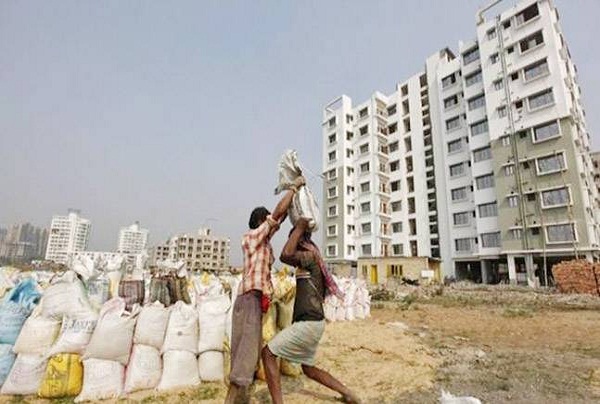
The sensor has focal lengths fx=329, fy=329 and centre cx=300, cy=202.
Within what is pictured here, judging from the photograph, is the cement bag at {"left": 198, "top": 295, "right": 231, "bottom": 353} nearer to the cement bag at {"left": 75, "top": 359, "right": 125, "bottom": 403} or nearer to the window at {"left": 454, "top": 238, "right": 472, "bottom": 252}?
the cement bag at {"left": 75, "top": 359, "right": 125, "bottom": 403}

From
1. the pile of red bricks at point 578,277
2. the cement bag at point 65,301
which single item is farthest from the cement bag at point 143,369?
the pile of red bricks at point 578,277

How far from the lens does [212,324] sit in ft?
11.1

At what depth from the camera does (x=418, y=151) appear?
119 feet

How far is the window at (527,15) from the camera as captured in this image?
Result: 88.2 feet

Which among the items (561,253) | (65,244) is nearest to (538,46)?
(561,253)

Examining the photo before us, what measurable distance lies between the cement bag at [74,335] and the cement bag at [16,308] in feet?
1.71

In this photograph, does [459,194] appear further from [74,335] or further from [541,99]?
[74,335]

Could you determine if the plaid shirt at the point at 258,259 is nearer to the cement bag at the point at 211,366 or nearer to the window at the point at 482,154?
the cement bag at the point at 211,366

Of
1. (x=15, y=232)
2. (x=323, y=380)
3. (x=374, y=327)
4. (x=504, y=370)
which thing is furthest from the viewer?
(x=15, y=232)

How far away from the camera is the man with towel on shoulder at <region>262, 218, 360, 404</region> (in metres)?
2.53

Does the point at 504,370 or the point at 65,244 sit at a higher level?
the point at 65,244

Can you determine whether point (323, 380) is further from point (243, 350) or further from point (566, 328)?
point (566, 328)

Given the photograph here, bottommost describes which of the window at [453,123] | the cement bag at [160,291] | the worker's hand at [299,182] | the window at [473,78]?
Answer: the cement bag at [160,291]

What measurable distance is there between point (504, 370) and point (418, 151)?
3472 centimetres
